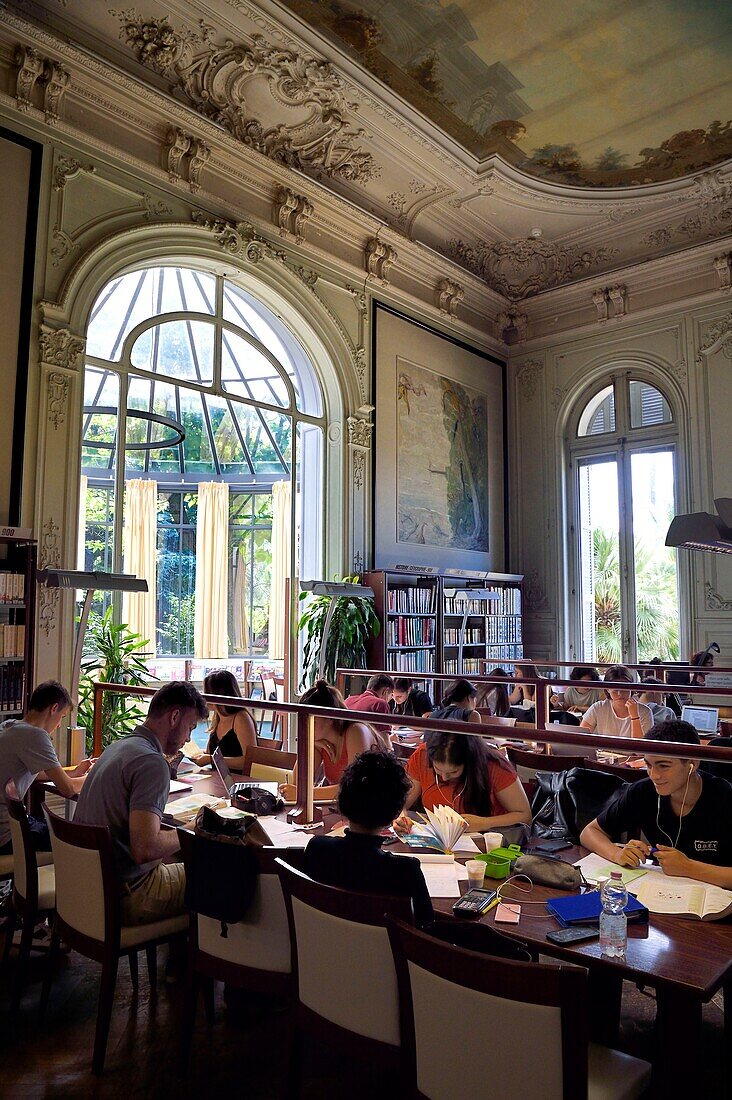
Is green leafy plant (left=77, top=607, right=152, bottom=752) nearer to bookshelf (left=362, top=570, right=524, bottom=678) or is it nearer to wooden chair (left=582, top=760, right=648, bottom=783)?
bookshelf (left=362, top=570, right=524, bottom=678)

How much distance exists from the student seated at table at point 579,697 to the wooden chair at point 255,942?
4.91 meters

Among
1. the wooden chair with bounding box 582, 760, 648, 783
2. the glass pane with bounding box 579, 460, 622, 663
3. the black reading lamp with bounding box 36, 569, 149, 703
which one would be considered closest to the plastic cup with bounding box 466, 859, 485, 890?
the wooden chair with bounding box 582, 760, 648, 783

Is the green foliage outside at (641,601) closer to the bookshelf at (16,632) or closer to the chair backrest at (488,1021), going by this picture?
the bookshelf at (16,632)

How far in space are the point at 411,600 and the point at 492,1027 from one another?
7.20 m

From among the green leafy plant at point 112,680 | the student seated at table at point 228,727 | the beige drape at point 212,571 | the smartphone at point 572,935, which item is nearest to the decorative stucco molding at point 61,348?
the green leafy plant at point 112,680

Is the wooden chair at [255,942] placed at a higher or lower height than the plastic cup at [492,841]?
lower

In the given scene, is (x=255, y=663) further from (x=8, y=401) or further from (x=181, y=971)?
(x=181, y=971)

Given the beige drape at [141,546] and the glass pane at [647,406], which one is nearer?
the glass pane at [647,406]

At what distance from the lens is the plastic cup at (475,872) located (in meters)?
2.56

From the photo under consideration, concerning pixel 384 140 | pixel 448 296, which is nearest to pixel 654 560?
pixel 448 296

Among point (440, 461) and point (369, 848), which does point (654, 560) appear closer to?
point (440, 461)

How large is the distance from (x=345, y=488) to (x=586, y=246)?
4.92 meters

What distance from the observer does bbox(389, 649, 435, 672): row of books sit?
8594 millimetres

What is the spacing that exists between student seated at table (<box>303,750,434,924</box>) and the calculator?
0.19 meters
